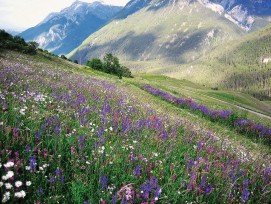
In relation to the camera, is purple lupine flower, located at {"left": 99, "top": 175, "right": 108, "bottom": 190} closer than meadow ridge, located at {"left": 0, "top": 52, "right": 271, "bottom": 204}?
No

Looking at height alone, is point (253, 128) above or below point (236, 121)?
below

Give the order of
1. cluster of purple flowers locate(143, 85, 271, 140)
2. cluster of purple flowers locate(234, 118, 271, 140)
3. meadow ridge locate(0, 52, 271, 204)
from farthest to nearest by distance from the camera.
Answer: cluster of purple flowers locate(143, 85, 271, 140), cluster of purple flowers locate(234, 118, 271, 140), meadow ridge locate(0, 52, 271, 204)

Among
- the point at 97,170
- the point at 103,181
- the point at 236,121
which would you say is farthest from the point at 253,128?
the point at 103,181

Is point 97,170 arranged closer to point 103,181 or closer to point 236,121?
point 103,181

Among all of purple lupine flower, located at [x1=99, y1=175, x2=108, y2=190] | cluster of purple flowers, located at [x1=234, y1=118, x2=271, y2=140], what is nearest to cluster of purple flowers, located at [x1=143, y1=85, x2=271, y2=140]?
cluster of purple flowers, located at [x1=234, y1=118, x2=271, y2=140]

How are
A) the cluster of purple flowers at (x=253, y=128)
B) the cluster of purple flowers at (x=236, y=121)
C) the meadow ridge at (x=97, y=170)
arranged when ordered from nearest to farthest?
the meadow ridge at (x=97, y=170) < the cluster of purple flowers at (x=253, y=128) < the cluster of purple flowers at (x=236, y=121)

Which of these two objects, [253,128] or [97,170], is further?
[253,128]

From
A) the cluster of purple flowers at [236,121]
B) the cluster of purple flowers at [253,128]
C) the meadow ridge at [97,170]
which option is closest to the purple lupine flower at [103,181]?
the meadow ridge at [97,170]

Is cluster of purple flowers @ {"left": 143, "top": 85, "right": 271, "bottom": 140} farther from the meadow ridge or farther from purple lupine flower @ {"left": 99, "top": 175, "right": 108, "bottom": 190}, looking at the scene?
purple lupine flower @ {"left": 99, "top": 175, "right": 108, "bottom": 190}

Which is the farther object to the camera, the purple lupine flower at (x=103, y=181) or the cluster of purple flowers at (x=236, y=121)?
the cluster of purple flowers at (x=236, y=121)

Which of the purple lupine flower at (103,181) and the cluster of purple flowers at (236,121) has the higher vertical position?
the purple lupine flower at (103,181)

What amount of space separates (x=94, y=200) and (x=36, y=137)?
72.4 inches

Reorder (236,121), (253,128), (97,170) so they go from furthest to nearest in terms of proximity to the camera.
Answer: (236,121) < (253,128) < (97,170)

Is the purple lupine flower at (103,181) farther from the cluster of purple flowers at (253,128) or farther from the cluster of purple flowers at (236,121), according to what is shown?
the cluster of purple flowers at (253,128)
